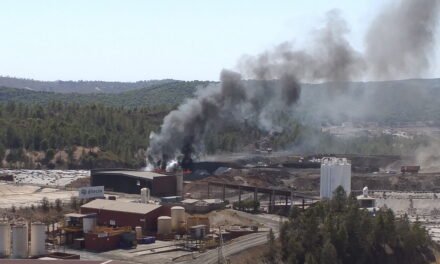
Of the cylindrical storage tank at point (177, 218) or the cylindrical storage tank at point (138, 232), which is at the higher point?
the cylindrical storage tank at point (177, 218)

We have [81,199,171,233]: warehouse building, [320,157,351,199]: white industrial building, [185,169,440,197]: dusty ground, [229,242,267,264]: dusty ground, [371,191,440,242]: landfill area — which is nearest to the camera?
[229,242,267,264]: dusty ground

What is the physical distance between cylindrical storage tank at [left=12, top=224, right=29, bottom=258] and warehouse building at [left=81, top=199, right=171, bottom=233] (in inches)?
416

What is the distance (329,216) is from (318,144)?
324 ft

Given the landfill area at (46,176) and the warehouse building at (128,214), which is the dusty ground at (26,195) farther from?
the warehouse building at (128,214)

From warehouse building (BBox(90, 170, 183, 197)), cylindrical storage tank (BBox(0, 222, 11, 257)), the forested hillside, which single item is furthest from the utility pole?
the forested hillside

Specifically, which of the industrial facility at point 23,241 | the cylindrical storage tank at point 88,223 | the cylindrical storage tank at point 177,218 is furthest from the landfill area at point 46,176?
the industrial facility at point 23,241

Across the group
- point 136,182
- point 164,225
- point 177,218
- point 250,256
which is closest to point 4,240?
point 164,225

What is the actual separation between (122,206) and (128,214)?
207 centimetres

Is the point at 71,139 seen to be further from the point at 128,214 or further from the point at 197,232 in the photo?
the point at 197,232

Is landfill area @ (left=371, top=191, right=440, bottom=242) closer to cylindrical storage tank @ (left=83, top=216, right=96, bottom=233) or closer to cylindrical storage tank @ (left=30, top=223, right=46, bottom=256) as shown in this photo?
cylindrical storage tank @ (left=83, top=216, right=96, bottom=233)

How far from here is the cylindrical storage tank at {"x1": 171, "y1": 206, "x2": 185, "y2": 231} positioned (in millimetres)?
62562

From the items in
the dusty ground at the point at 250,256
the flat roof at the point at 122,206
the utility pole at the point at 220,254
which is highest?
the flat roof at the point at 122,206

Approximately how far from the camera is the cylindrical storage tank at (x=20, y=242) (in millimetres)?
53031

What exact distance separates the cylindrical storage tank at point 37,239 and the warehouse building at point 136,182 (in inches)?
1132
